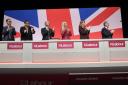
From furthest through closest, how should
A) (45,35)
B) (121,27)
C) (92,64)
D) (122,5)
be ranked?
(122,5), (121,27), (45,35), (92,64)

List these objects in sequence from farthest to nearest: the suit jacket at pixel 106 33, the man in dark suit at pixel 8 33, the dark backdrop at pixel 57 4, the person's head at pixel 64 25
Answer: the dark backdrop at pixel 57 4 < the person's head at pixel 64 25 < the suit jacket at pixel 106 33 < the man in dark suit at pixel 8 33

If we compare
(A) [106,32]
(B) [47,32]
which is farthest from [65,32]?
(A) [106,32]

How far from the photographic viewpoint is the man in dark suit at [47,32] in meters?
1.46

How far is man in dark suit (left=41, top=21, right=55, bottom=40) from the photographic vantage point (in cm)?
146

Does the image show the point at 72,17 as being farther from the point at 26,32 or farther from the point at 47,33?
the point at 26,32

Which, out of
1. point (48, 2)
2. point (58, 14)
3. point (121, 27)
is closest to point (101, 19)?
point (121, 27)

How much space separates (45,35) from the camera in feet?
→ 4.84

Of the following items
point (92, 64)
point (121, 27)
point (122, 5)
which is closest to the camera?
point (92, 64)

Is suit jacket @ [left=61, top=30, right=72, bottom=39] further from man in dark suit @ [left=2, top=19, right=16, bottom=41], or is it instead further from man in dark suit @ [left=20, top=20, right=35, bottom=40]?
man in dark suit @ [left=2, top=19, right=16, bottom=41]

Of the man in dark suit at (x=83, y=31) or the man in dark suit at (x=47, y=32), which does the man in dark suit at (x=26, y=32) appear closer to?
the man in dark suit at (x=47, y=32)

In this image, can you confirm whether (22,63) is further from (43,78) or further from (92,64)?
(92,64)

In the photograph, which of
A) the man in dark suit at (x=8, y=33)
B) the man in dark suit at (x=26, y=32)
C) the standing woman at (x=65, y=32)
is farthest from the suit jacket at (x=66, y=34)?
the man in dark suit at (x=8, y=33)

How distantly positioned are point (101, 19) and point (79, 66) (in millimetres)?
815

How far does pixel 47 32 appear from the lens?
156 cm
